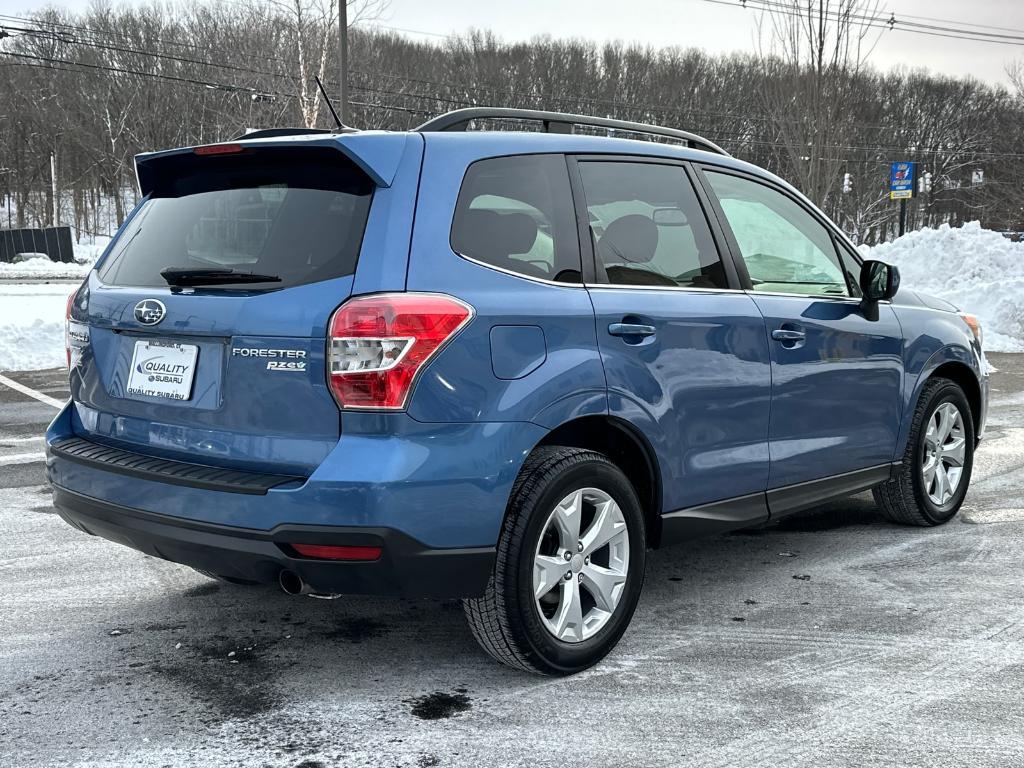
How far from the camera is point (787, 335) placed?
4453 mm

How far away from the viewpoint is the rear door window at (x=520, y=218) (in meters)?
3.42

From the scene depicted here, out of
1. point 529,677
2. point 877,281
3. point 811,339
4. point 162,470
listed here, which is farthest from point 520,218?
point 877,281

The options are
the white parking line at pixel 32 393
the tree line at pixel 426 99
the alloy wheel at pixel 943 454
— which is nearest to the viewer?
the alloy wheel at pixel 943 454

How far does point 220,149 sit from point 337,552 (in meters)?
1.44

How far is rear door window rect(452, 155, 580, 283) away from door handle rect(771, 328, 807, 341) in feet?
3.69

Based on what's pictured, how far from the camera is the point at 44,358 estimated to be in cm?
1240

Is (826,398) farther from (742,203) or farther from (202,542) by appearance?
(202,542)

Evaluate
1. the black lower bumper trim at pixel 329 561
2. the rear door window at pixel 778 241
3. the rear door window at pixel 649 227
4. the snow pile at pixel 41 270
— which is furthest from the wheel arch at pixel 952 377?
the snow pile at pixel 41 270

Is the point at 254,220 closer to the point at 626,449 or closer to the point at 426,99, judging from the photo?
the point at 626,449

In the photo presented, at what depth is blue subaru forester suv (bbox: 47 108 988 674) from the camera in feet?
10.3

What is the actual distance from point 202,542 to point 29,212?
72530 millimetres

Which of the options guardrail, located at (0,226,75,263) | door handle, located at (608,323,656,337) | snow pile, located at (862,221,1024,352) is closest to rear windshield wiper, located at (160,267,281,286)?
door handle, located at (608,323,656,337)

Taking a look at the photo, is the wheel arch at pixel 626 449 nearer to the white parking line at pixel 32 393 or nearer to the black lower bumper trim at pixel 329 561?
the black lower bumper trim at pixel 329 561

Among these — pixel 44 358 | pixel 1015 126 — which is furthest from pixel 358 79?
pixel 44 358
